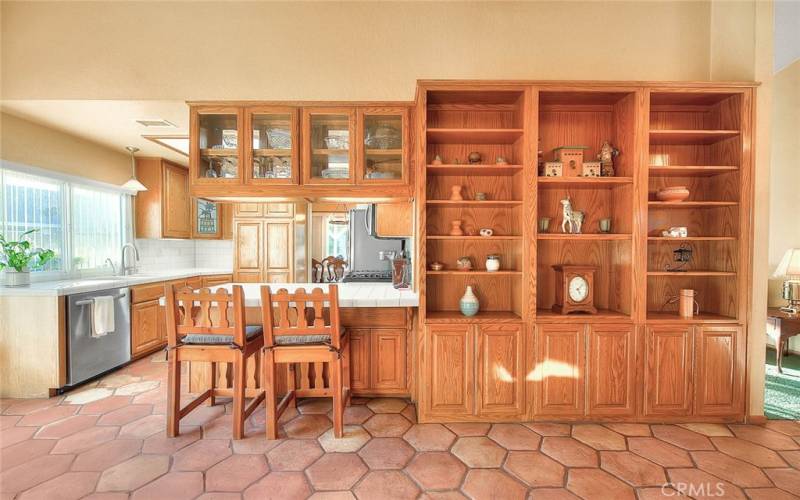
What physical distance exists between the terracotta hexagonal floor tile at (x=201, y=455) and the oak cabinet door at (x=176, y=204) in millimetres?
3234

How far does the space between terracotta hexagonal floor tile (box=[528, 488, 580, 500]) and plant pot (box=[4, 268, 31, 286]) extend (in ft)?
13.8

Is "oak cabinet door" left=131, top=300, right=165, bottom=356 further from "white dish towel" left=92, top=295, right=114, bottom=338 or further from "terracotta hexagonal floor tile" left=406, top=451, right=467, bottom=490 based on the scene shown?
"terracotta hexagonal floor tile" left=406, top=451, right=467, bottom=490

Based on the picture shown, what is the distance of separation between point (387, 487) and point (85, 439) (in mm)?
2018

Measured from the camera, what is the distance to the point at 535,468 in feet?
6.43

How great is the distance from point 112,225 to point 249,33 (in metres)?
3.00

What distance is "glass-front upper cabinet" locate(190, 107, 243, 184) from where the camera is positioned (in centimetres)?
281

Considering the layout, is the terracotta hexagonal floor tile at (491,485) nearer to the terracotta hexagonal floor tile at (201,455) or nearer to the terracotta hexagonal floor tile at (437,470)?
the terracotta hexagonal floor tile at (437,470)

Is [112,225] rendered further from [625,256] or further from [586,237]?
[625,256]

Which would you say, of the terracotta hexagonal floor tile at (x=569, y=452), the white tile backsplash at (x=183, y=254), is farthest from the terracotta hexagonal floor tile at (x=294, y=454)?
the white tile backsplash at (x=183, y=254)

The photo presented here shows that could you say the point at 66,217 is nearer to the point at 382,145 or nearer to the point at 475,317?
the point at 382,145

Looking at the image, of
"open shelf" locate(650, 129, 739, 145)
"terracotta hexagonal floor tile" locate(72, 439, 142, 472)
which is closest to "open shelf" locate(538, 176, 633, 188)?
"open shelf" locate(650, 129, 739, 145)

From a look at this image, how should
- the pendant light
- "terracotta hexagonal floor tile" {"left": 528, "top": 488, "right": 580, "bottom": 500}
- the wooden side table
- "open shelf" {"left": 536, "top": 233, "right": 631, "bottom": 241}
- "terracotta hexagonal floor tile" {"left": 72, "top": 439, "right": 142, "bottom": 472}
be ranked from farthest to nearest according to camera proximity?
the pendant light, the wooden side table, "open shelf" {"left": 536, "top": 233, "right": 631, "bottom": 241}, "terracotta hexagonal floor tile" {"left": 72, "top": 439, "right": 142, "bottom": 472}, "terracotta hexagonal floor tile" {"left": 528, "top": 488, "right": 580, "bottom": 500}

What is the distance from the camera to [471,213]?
2.76 m

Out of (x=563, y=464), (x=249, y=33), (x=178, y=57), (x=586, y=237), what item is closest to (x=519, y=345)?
(x=563, y=464)
